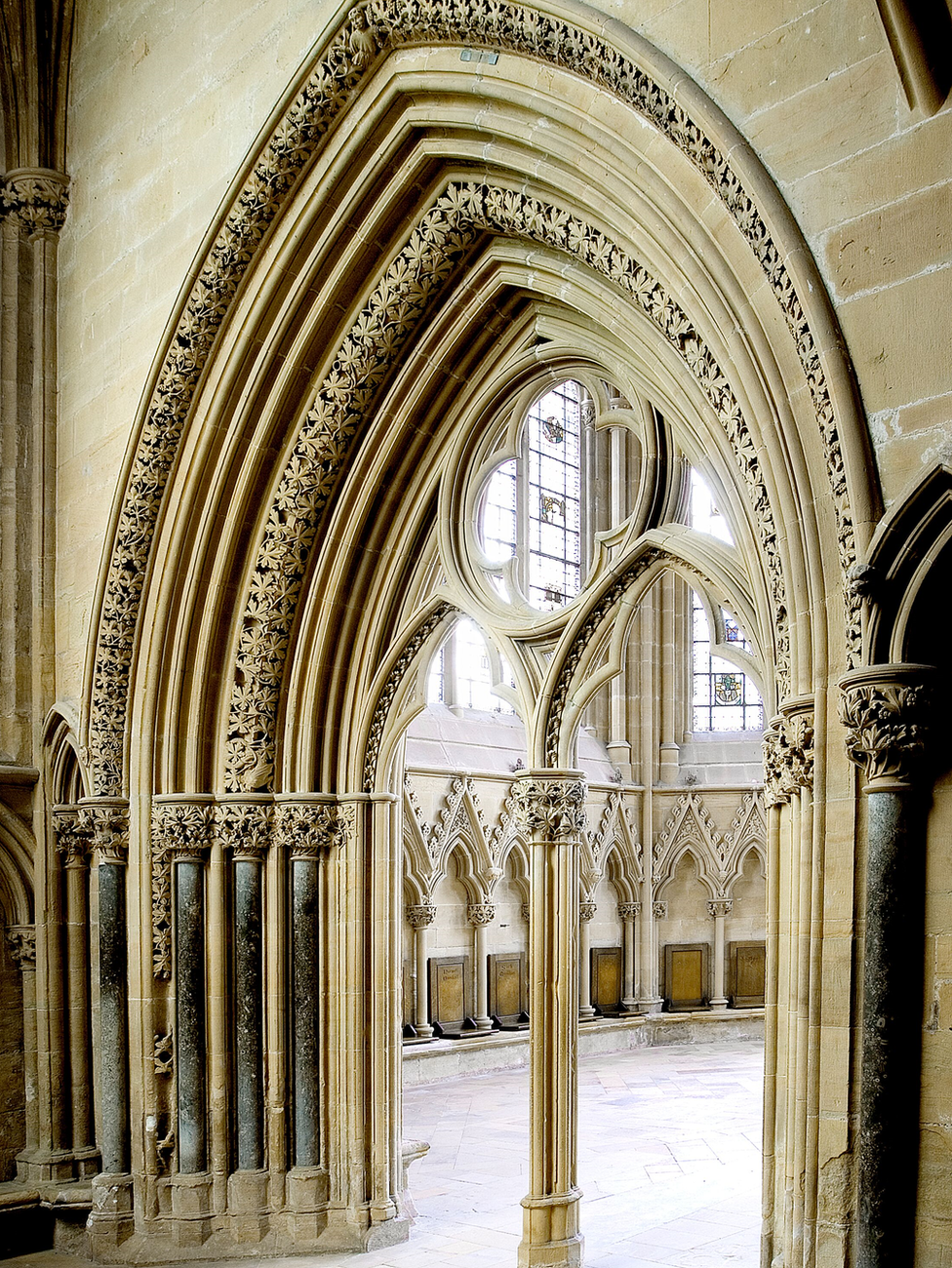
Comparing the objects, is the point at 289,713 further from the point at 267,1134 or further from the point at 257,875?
the point at 267,1134

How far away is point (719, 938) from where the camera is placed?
46.9 feet

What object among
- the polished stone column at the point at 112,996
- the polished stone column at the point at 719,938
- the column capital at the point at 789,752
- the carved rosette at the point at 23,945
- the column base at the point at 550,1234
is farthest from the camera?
the polished stone column at the point at 719,938

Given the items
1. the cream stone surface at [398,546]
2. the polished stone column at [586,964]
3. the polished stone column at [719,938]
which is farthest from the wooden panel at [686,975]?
the cream stone surface at [398,546]

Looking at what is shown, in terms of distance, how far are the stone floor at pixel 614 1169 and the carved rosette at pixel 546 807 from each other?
2002 millimetres

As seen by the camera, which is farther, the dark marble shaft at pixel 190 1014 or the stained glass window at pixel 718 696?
the stained glass window at pixel 718 696

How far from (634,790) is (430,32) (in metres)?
9.85

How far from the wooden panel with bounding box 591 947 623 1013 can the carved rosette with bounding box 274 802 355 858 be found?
23.5 ft

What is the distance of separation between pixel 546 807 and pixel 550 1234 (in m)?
1.88

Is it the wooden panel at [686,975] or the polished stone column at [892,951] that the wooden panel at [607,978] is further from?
the polished stone column at [892,951]

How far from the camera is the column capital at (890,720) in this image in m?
3.57

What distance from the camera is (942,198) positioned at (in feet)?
12.0

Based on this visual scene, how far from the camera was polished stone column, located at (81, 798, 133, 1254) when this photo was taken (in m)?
7.41

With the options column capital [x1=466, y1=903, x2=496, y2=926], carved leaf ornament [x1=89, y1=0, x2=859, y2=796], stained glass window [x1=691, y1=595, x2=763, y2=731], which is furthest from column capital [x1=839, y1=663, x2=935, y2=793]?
stained glass window [x1=691, y1=595, x2=763, y2=731]

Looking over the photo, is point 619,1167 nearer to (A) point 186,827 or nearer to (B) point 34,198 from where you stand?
(A) point 186,827
